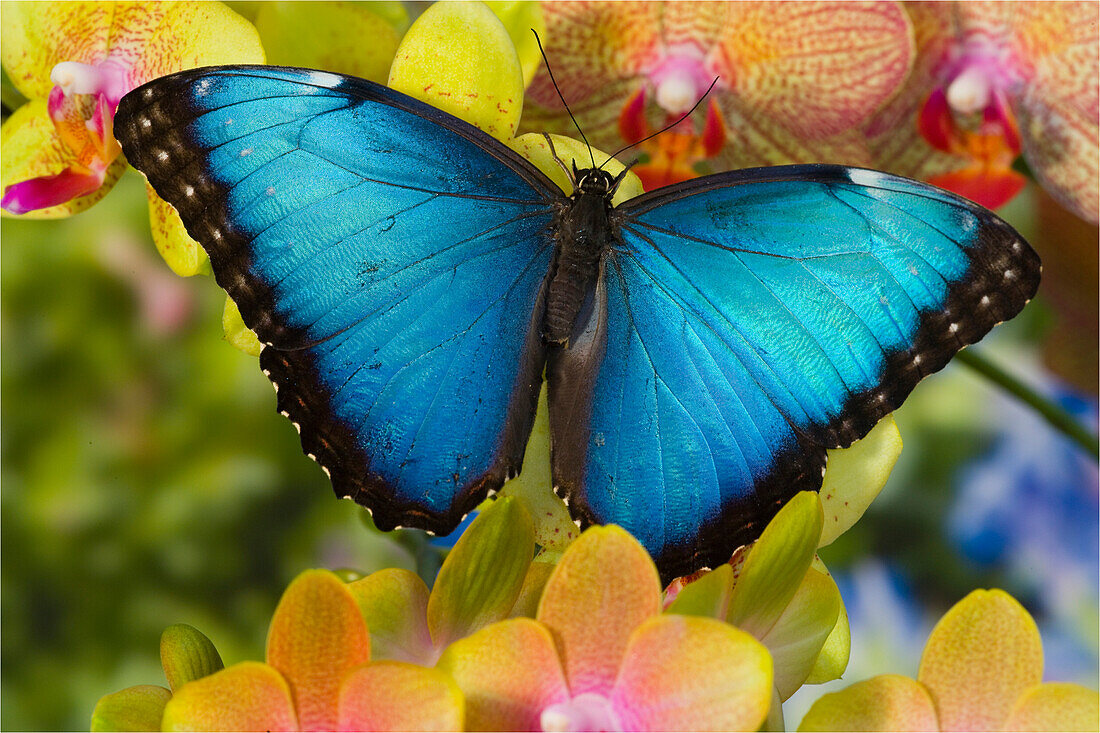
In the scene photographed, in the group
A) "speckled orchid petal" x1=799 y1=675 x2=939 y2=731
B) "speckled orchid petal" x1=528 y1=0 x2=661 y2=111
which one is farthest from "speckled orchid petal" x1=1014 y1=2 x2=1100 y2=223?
"speckled orchid petal" x1=799 y1=675 x2=939 y2=731

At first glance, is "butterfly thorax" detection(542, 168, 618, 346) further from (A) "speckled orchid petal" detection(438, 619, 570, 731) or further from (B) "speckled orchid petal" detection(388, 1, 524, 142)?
(A) "speckled orchid petal" detection(438, 619, 570, 731)

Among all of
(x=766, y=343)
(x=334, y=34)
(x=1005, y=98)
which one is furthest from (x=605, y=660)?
(x=1005, y=98)

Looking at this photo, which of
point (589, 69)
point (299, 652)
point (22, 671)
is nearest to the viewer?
point (299, 652)

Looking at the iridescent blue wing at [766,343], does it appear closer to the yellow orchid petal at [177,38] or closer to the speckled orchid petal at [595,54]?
the speckled orchid petal at [595,54]

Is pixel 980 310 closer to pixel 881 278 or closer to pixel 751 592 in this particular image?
pixel 881 278

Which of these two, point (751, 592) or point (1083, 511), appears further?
point (1083, 511)

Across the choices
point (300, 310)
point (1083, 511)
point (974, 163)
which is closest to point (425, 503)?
point (300, 310)
